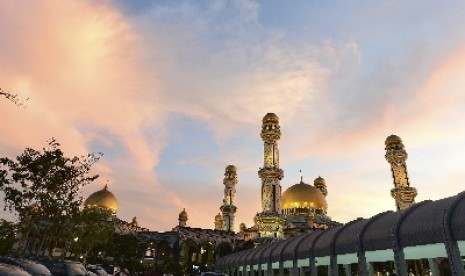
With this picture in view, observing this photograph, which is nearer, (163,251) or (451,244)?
(451,244)

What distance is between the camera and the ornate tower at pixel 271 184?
3290 inches

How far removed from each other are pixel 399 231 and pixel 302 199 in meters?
83.8

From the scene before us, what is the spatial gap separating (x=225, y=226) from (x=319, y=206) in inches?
1126

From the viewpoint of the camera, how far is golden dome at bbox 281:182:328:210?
101 metres

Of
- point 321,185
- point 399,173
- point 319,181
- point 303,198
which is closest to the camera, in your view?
point 399,173

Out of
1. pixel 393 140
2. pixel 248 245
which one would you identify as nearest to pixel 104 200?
pixel 248 245

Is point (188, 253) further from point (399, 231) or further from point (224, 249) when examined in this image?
point (399, 231)

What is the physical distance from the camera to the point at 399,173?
94062 mm

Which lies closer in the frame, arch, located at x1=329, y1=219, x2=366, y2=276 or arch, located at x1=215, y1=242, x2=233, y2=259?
arch, located at x1=329, y1=219, x2=366, y2=276

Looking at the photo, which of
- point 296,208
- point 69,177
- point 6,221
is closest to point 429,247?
point 69,177

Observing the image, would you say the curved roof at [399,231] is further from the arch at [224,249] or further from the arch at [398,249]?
the arch at [224,249]

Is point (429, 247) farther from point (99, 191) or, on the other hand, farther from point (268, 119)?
point (99, 191)

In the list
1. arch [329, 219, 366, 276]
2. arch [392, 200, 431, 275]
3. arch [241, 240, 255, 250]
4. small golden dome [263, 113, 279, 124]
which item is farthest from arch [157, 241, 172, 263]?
arch [392, 200, 431, 275]

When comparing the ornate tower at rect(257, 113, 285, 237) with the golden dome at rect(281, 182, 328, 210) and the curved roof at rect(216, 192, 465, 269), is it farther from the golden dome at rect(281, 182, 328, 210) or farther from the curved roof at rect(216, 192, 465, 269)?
the curved roof at rect(216, 192, 465, 269)
